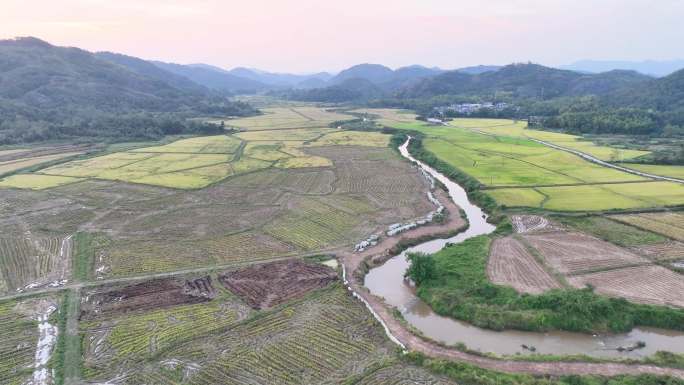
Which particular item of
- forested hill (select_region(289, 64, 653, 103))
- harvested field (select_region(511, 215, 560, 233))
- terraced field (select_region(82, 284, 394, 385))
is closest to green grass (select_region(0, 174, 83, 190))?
terraced field (select_region(82, 284, 394, 385))

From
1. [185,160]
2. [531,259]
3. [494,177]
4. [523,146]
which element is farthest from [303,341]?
[523,146]

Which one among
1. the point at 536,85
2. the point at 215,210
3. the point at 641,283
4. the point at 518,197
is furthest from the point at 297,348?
the point at 536,85

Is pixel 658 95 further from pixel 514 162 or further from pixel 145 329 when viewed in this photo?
pixel 145 329

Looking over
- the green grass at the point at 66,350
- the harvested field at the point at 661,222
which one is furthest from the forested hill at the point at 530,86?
the green grass at the point at 66,350

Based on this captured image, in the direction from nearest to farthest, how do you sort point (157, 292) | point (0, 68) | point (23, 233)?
1. point (157, 292)
2. point (23, 233)
3. point (0, 68)

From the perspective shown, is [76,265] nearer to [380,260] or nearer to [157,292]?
[157,292]

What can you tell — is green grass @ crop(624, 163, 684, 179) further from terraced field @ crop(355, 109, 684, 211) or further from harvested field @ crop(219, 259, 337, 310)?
harvested field @ crop(219, 259, 337, 310)
